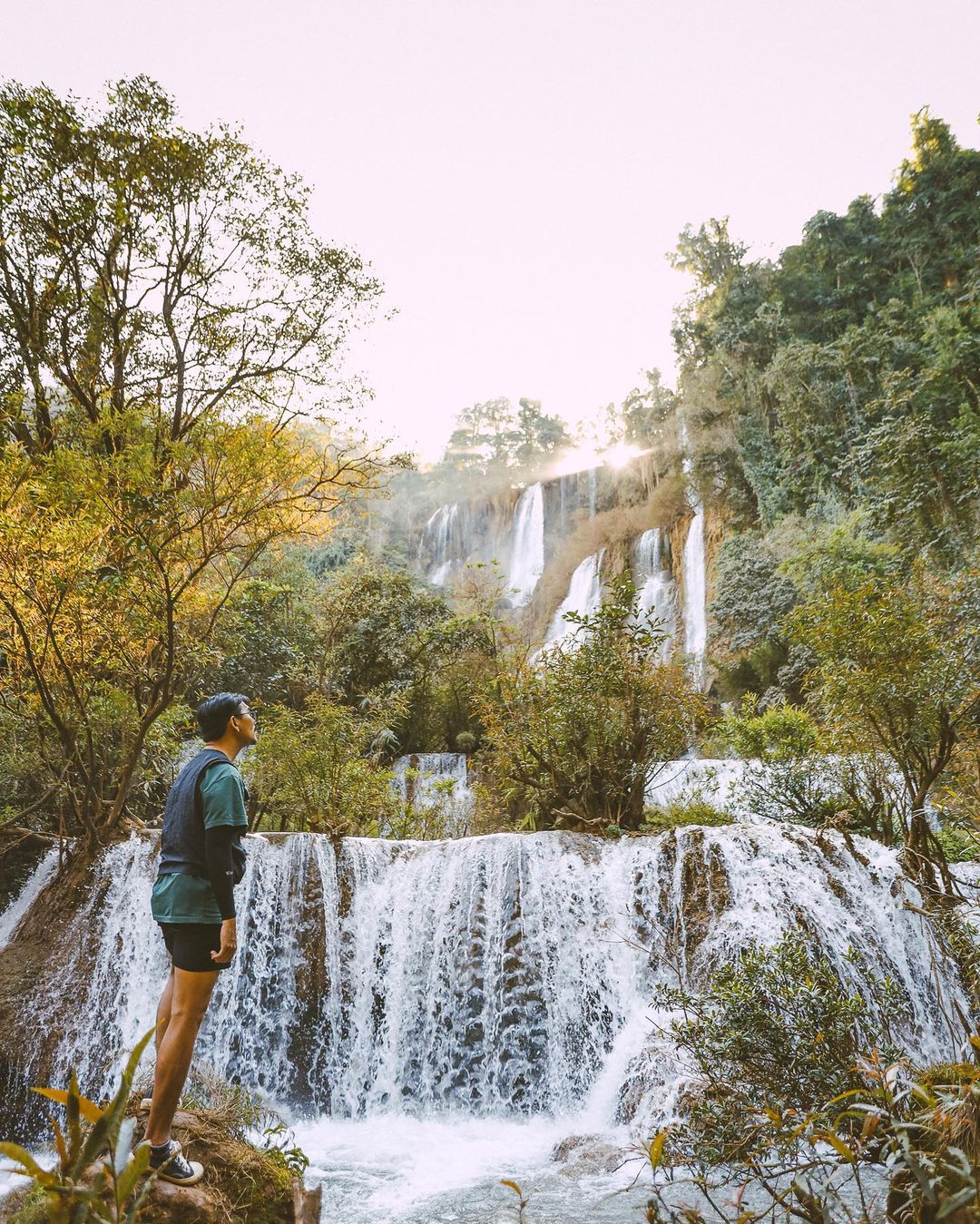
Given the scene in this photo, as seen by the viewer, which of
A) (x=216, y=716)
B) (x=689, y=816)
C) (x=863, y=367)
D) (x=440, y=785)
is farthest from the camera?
(x=863, y=367)

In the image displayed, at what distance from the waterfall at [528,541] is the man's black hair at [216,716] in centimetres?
2392

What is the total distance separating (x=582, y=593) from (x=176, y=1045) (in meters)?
19.8

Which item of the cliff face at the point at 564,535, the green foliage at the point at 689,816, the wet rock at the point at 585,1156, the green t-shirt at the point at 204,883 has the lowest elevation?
the wet rock at the point at 585,1156

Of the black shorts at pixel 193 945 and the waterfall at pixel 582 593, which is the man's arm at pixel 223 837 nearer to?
the black shorts at pixel 193 945

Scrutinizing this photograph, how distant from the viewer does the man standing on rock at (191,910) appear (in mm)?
2668

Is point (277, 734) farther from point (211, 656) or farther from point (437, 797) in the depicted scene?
point (437, 797)

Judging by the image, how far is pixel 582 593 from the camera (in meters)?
22.0

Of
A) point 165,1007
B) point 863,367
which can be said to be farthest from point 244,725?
point 863,367

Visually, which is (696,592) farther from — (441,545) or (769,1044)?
(769,1044)

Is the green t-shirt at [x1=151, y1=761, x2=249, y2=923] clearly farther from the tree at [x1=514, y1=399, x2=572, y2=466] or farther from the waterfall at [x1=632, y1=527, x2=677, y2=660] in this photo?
the tree at [x1=514, y1=399, x2=572, y2=466]

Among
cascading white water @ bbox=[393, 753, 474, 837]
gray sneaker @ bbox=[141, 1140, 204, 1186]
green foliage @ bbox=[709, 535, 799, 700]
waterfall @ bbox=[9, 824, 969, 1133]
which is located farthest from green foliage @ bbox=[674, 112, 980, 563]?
gray sneaker @ bbox=[141, 1140, 204, 1186]

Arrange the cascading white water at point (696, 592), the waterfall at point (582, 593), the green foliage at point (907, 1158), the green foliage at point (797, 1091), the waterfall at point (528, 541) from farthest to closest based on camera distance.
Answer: the waterfall at point (528, 541)
the waterfall at point (582, 593)
the cascading white water at point (696, 592)
the green foliage at point (797, 1091)
the green foliage at point (907, 1158)

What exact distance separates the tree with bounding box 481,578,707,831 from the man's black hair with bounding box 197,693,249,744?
5.56m

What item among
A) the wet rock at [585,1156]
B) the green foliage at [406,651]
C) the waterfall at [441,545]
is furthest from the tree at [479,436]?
the wet rock at [585,1156]
